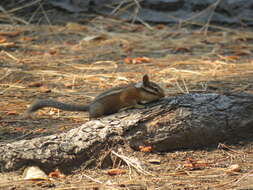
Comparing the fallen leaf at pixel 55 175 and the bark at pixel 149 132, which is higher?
the bark at pixel 149 132

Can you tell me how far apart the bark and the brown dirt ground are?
9 cm

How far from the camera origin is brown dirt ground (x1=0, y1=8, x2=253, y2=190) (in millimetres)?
3324

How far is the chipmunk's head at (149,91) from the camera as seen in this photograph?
3970 millimetres

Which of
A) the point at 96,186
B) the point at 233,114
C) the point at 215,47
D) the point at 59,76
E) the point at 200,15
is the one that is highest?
the point at 200,15

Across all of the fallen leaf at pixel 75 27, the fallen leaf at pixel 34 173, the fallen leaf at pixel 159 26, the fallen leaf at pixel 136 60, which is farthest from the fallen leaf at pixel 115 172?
the fallen leaf at pixel 159 26

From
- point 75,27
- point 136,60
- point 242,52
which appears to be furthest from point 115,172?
point 75,27

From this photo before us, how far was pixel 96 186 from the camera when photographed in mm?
3176

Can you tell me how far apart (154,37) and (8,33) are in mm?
2366

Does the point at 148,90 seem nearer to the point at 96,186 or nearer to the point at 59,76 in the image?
the point at 96,186

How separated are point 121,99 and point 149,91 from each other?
0.31 metres

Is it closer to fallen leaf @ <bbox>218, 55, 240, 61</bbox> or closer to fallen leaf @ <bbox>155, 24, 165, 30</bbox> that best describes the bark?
fallen leaf @ <bbox>218, 55, 240, 61</bbox>

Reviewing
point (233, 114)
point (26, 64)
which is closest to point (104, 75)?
point (26, 64)

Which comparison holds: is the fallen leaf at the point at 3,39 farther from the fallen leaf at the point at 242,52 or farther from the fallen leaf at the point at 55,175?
the fallen leaf at the point at 55,175

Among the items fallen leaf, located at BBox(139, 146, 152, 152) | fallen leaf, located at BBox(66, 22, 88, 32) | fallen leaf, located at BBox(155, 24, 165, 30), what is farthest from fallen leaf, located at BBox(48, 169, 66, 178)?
fallen leaf, located at BBox(155, 24, 165, 30)
